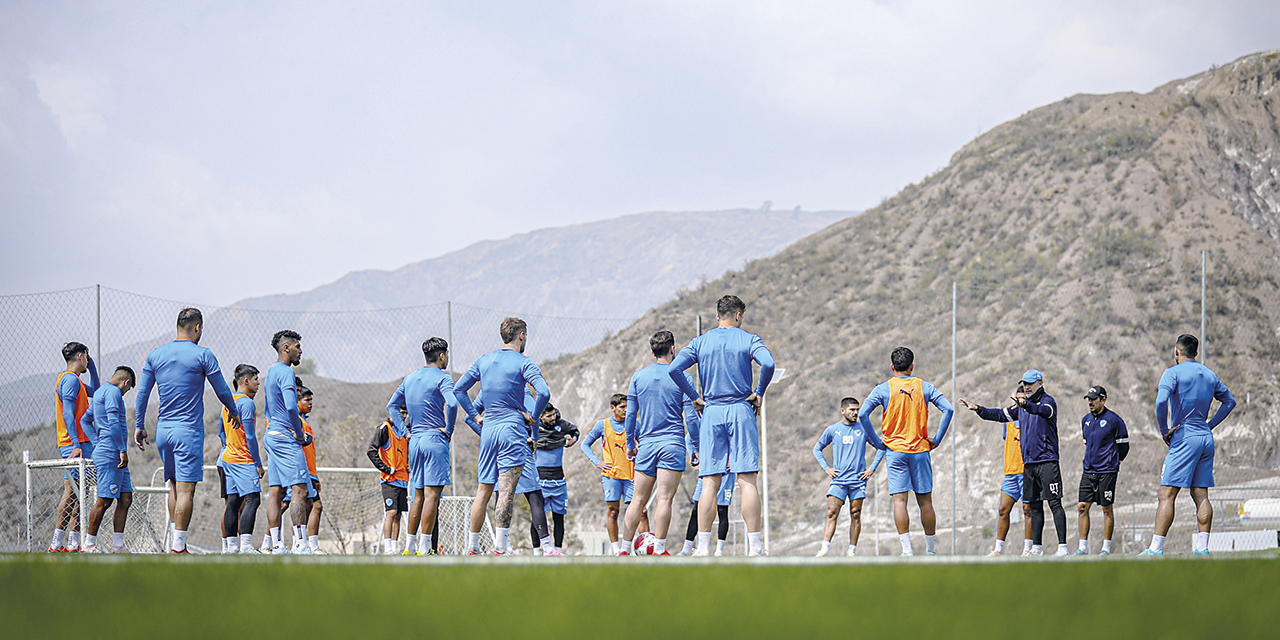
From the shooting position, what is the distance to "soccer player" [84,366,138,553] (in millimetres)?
9680

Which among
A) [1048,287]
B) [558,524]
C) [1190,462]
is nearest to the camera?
[1190,462]

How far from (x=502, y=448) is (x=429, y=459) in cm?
89

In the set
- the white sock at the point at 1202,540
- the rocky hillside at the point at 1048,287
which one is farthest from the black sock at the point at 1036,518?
the rocky hillside at the point at 1048,287

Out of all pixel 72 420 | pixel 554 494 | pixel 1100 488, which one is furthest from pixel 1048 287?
pixel 72 420

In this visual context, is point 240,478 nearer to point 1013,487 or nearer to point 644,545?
point 644,545

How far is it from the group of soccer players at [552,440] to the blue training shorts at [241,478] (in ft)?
0.04

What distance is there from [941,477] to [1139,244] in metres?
15.6

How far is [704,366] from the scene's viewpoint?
817cm

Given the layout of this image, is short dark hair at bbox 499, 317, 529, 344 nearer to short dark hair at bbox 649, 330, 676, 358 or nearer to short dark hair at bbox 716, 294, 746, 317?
short dark hair at bbox 649, 330, 676, 358

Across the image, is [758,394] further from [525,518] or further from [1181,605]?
[525,518]

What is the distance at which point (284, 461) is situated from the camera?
33.7 ft

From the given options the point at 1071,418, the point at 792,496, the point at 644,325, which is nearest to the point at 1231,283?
the point at 1071,418

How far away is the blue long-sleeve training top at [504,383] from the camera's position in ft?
28.4

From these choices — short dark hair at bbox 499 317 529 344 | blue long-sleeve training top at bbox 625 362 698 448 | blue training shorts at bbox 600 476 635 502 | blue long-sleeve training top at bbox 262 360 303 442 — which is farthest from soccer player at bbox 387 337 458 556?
blue training shorts at bbox 600 476 635 502
